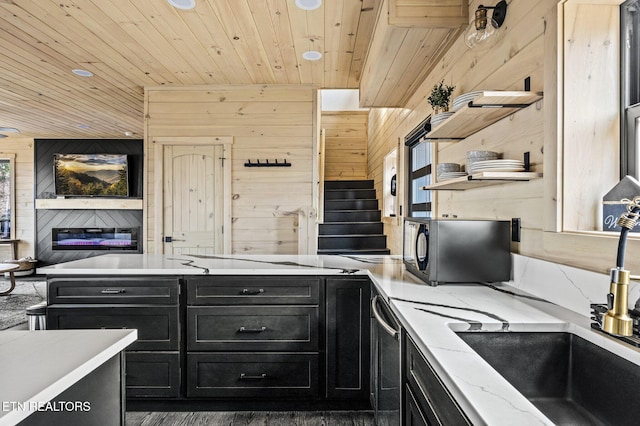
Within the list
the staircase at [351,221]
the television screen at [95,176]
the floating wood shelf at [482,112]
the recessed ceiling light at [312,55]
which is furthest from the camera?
the television screen at [95,176]

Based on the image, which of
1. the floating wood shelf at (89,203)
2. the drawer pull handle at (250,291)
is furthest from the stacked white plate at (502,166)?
the floating wood shelf at (89,203)

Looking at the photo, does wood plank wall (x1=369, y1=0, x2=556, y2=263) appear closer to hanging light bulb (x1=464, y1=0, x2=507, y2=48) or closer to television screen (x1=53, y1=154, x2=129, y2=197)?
hanging light bulb (x1=464, y1=0, x2=507, y2=48)

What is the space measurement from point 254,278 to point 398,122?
9.56 feet

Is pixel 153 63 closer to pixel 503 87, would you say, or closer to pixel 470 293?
pixel 503 87

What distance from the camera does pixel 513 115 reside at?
1782mm

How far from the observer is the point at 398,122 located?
439 cm

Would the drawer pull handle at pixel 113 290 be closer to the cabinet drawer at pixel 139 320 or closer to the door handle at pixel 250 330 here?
the cabinet drawer at pixel 139 320

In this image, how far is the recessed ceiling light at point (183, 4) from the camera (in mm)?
2542

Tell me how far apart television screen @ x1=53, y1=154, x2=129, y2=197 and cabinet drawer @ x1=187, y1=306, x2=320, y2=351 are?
6096 mm

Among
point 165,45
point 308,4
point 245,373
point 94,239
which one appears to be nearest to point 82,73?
point 165,45

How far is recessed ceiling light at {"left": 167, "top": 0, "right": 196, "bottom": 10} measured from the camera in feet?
8.34

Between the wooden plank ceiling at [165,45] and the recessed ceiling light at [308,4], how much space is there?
5cm

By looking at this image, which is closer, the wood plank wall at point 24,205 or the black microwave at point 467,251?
the black microwave at point 467,251

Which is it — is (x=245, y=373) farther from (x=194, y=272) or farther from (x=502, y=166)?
(x=502, y=166)
